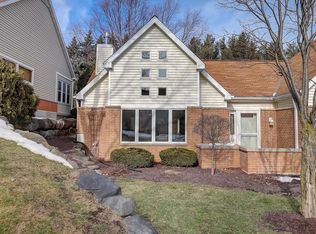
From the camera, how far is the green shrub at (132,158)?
13.3 meters

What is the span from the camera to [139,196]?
737cm

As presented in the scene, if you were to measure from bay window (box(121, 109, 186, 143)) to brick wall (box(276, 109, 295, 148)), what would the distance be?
4892 millimetres

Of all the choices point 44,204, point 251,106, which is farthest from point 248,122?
point 44,204

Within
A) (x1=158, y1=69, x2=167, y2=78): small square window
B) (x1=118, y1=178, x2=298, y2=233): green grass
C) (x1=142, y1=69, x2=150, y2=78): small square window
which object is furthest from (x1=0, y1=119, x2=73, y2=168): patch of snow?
(x1=158, y1=69, x2=167, y2=78): small square window

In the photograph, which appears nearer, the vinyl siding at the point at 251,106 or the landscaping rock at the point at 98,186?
the landscaping rock at the point at 98,186

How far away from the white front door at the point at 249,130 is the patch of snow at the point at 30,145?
1140 centimetres

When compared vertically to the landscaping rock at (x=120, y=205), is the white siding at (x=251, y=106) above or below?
above

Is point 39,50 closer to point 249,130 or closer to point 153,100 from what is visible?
point 153,100

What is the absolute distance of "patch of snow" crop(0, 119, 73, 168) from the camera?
7.09 meters

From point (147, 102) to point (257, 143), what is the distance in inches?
240

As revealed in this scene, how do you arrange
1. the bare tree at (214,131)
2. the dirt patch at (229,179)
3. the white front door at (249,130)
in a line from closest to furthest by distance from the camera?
the dirt patch at (229,179) → the bare tree at (214,131) → the white front door at (249,130)

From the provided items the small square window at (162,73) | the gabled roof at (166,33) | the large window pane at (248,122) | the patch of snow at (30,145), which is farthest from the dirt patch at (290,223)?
the large window pane at (248,122)

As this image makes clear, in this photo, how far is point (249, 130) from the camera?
55.2ft

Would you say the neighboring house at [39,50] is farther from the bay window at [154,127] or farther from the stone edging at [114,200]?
the stone edging at [114,200]
